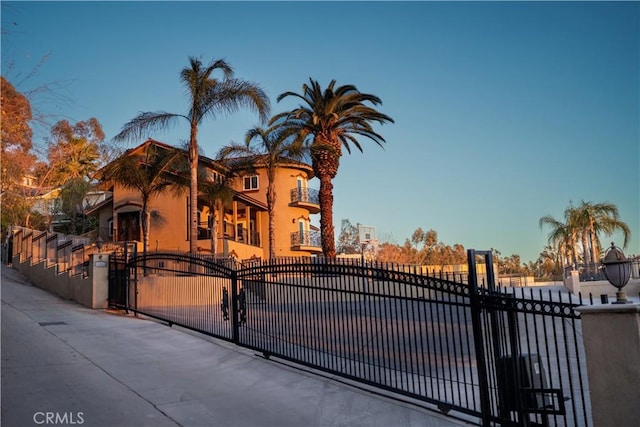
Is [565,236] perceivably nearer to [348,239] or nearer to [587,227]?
[587,227]

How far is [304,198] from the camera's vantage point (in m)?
46.5

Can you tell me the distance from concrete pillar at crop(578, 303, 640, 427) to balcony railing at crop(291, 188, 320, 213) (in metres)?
40.7

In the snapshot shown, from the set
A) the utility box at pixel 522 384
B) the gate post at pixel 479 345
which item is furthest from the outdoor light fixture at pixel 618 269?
the gate post at pixel 479 345

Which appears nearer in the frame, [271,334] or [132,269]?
[271,334]

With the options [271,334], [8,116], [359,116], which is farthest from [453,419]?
[359,116]

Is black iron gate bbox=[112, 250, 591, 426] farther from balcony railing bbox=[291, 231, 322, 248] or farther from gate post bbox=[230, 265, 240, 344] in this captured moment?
balcony railing bbox=[291, 231, 322, 248]

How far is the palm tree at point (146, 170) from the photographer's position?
3020 cm

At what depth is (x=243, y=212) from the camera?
45094 mm

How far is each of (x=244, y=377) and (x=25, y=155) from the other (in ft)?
15.8

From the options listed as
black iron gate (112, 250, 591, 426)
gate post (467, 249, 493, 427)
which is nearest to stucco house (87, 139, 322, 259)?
black iron gate (112, 250, 591, 426)

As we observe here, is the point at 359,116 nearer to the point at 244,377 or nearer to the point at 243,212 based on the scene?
the point at 243,212

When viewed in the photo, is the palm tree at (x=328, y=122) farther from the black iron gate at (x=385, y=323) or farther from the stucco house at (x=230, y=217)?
the black iron gate at (x=385, y=323)

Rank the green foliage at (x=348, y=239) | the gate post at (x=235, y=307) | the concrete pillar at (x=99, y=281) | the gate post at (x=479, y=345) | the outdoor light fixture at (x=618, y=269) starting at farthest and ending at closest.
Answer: the green foliage at (x=348, y=239) → the concrete pillar at (x=99, y=281) → the gate post at (x=235, y=307) → the gate post at (x=479, y=345) → the outdoor light fixture at (x=618, y=269)

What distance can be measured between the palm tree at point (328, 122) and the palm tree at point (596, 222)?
34.6 m
